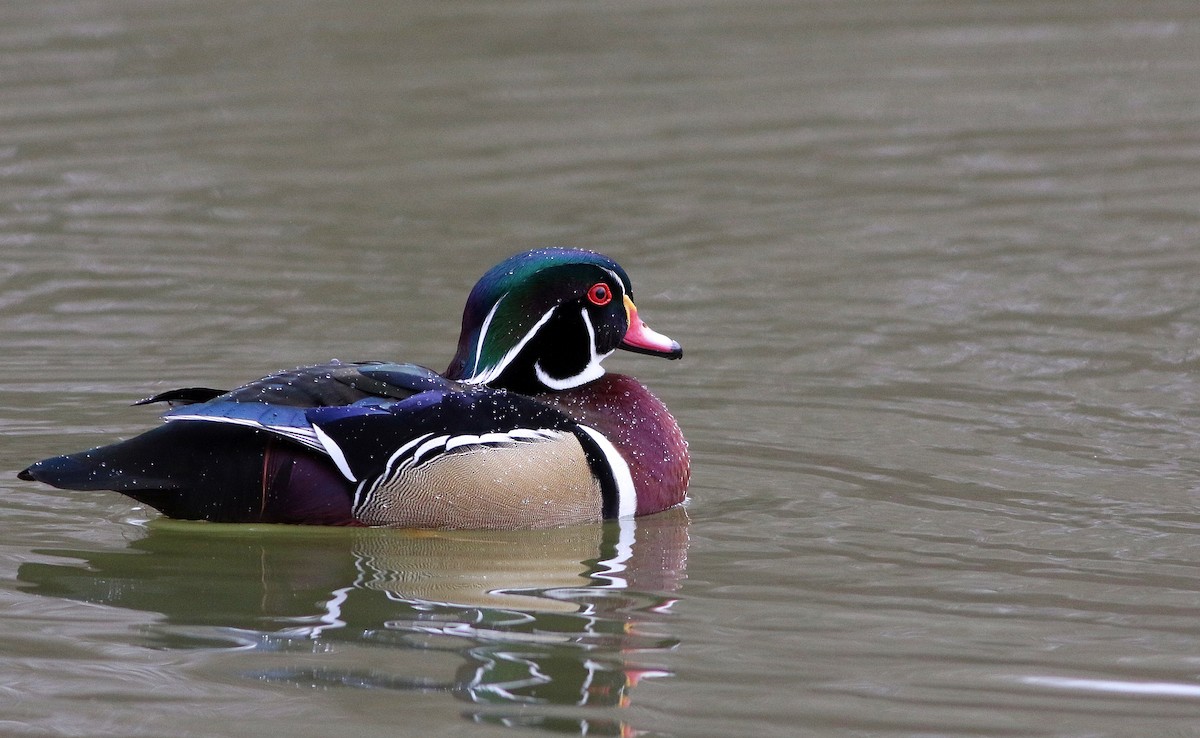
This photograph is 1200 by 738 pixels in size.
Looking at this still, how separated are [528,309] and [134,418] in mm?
1951

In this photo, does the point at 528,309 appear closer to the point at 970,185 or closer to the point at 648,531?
the point at 648,531

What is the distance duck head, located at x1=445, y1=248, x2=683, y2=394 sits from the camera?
6742 mm

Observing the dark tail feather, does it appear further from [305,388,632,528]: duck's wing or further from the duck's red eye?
the duck's red eye

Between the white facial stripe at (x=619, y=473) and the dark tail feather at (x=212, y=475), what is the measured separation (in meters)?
0.89

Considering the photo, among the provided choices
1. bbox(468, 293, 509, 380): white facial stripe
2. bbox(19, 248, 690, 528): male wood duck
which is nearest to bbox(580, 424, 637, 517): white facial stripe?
bbox(19, 248, 690, 528): male wood duck

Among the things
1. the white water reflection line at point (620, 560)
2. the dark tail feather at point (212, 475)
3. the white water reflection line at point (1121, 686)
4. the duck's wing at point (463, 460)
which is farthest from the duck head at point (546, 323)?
the white water reflection line at point (1121, 686)

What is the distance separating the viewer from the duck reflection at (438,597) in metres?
5.06

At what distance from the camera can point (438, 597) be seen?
19.3 feet

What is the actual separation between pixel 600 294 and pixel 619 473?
2.13 feet

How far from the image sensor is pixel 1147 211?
1066cm

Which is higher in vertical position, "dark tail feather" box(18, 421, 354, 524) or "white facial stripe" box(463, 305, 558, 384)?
"white facial stripe" box(463, 305, 558, 384)

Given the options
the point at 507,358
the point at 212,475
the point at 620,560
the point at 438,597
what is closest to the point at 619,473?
the point at 620,560

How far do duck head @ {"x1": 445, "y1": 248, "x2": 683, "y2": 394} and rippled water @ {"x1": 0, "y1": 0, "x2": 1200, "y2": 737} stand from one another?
614 millimetres

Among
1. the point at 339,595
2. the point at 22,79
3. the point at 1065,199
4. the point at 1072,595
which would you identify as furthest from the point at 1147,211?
the point at 22,79
